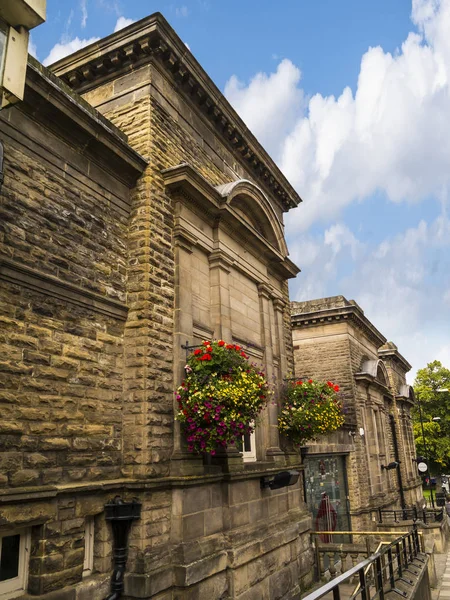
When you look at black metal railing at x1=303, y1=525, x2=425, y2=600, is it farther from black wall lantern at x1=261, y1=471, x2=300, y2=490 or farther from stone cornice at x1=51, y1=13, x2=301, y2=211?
stone cornice at x1=51, y1=13, x2=301, y2=211

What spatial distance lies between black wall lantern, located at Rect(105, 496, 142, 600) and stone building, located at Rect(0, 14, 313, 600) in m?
0.11

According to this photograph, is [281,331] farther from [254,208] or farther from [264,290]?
[254,208]

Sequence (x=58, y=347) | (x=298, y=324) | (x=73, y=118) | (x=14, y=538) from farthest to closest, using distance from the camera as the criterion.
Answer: (x=298, y=324) → (x=73, y=118) → (x=58, y=347) → (x=14, y=538)

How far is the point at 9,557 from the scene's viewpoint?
6.13 metres

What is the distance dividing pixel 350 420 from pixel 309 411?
11893 millimetres

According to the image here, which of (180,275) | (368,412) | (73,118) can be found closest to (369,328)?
(368,412)

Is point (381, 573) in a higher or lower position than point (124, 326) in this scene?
lower

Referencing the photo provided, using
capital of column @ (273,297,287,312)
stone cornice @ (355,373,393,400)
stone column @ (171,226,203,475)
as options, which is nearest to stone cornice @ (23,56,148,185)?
stone column @ (171,226,203,475)

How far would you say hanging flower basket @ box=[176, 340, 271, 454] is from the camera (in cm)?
831

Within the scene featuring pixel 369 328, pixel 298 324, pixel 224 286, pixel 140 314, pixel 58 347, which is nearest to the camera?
pixel 58 347

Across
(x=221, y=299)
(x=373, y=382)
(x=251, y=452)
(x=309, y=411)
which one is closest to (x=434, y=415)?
(x=373, y=382)

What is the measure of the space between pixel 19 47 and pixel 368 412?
2520 cm

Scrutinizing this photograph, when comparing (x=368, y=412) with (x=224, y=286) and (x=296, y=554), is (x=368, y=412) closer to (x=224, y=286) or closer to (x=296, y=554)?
(x=296, y=554)

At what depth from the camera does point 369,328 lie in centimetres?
2759
